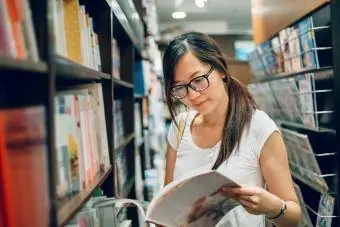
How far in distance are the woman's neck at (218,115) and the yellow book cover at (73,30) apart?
0.48 metres

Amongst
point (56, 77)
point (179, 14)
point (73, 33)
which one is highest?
point (179, 14)

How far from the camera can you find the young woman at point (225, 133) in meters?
1.25

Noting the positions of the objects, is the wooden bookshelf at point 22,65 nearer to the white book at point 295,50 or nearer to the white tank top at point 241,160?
the white tank top at point 241,160

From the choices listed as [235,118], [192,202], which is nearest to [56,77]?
[192,202]

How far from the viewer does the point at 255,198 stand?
108 cm

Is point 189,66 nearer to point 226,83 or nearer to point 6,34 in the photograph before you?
point 226,83

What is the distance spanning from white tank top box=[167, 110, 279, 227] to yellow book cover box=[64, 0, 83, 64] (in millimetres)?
475

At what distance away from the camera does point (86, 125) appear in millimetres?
1301

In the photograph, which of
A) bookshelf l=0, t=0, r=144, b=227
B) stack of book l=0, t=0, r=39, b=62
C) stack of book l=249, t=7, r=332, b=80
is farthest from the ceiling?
stack of book l=0, t=0, r=39, b=62

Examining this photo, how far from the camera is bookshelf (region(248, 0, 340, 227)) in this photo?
1757mm

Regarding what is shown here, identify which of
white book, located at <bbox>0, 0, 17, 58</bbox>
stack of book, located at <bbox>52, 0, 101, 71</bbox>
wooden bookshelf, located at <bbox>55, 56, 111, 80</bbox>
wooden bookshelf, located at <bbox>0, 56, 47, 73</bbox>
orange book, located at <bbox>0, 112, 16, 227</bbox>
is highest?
stack of book, located at <bbox>52, 0, 101, 71</bbox>

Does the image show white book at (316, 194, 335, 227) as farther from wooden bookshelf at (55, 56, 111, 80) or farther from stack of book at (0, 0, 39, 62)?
stack of book at (0, 0, 39, 62)

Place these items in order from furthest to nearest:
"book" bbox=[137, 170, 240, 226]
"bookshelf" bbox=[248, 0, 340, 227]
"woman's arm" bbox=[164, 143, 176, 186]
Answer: "bookshelf" bbox=[248, 0, 340, 227], "woman's arm" bbox=[164, 143, 176, 186], "book" bbox=[137, 170, 240, 226]

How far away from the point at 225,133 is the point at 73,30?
583mm
